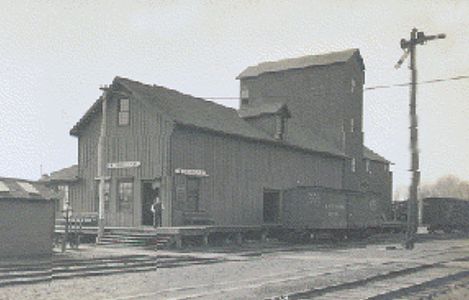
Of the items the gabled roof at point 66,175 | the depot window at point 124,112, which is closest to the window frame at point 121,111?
the depot window at point 124,112

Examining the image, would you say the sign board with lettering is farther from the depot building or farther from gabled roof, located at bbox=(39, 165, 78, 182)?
gabled roof, located at bbox=(39, 165, 78, 182)

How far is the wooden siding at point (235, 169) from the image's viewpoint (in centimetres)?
2849

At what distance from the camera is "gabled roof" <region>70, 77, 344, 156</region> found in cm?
2859

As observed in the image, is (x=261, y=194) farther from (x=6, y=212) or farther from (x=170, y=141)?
(x=6, y=212)

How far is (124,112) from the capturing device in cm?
2989

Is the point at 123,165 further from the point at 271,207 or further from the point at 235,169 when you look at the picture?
the point at 271,207

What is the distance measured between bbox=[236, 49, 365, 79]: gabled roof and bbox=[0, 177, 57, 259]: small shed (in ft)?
96.4

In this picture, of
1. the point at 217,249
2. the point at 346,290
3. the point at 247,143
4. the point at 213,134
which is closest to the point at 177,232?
the point at 217,249

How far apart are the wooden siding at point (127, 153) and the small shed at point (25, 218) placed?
9.16 metres

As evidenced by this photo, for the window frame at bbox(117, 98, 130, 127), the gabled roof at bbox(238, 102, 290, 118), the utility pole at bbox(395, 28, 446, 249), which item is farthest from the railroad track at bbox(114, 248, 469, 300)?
the gabled roof at bbox(238, 102, 290, 118)

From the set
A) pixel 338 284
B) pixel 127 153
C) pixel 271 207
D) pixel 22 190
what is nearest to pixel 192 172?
pixel 127 153

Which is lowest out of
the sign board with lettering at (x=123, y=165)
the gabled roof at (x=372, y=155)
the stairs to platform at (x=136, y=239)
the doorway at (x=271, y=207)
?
the stairs to platform at (x=136, y=239)

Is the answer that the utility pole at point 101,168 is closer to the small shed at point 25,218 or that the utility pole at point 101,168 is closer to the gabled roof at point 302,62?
the small shed at point 25,218

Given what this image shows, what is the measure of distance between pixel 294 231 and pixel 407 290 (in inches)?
702
